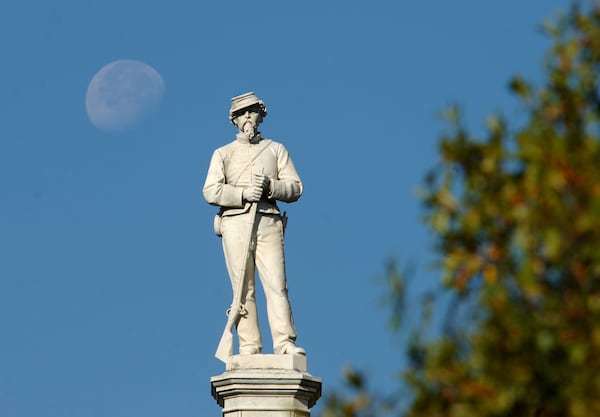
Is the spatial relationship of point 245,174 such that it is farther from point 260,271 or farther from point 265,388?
point 265,388

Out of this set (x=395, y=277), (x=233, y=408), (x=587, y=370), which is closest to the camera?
(x=587, y=370)

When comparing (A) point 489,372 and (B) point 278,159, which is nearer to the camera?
(A) point 489,372

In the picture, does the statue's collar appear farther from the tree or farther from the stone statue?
the tree

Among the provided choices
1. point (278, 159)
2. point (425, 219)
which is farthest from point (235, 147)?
point (425, 219)

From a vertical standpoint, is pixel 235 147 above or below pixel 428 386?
above

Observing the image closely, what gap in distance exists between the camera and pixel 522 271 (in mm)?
12555

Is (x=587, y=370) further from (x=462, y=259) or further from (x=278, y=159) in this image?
(x=278, y=159)

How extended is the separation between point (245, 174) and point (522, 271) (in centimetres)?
1292

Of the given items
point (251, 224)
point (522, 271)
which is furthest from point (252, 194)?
point (522, 271)

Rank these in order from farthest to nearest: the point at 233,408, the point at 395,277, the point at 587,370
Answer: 1. the point at 233,408
2. the point at 395,277
3. the point at 587,370

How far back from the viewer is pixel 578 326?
40.8 ft

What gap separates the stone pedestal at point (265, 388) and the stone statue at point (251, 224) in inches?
12.8

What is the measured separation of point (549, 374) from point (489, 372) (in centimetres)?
48

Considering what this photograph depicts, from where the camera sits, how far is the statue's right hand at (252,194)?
976 inches
